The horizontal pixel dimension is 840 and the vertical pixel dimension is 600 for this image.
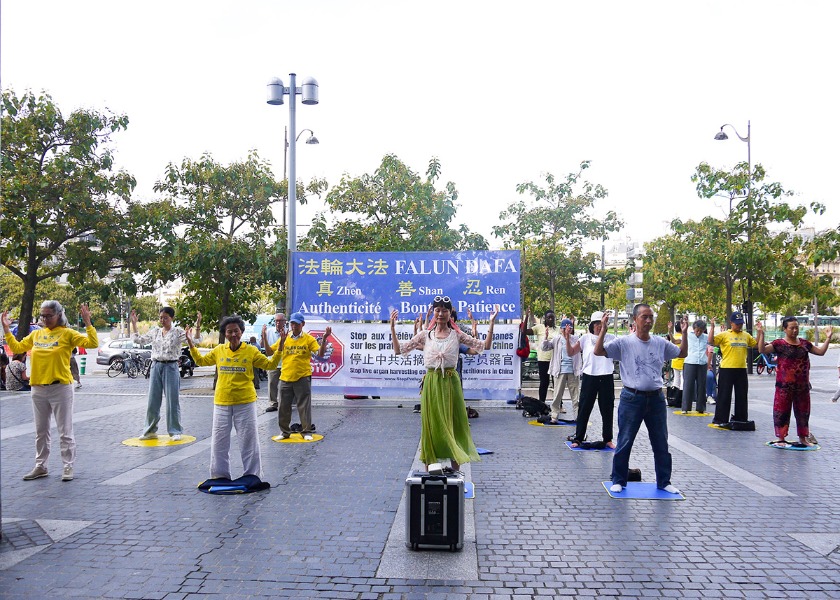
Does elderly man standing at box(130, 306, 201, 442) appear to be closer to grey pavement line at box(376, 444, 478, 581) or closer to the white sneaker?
the white sneaker

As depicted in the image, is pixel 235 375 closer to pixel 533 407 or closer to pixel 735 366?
pixel 533 407

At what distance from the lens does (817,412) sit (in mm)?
13102

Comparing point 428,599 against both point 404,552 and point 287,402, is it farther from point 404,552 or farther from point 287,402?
point 287,402

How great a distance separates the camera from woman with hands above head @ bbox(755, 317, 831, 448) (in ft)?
29.8

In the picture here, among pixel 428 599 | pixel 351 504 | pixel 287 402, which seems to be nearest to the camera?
pixel 428 599

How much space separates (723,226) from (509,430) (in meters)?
14.0

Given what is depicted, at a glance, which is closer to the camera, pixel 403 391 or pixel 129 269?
pixel 403 391

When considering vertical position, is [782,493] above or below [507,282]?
below

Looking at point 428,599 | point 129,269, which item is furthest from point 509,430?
point 129,269

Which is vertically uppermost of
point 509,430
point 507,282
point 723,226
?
point 723,226

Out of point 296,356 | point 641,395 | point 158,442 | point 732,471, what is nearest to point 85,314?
point 158,442

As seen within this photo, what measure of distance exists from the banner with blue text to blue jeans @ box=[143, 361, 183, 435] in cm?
402

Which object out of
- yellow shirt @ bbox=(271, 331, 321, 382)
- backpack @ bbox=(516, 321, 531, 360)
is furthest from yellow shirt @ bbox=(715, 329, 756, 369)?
yellow shirt @ bbox=(271, 331, 321, 382)

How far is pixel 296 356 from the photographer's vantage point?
32.9 feet
